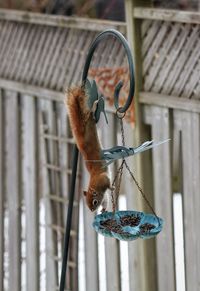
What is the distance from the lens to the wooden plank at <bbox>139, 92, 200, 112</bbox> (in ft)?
10.3

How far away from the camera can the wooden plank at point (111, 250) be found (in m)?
3.65

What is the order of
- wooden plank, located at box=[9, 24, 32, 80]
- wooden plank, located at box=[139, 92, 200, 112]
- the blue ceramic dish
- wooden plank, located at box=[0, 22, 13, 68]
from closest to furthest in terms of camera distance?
the blue ceramic dish
wooden plank, located at box=[139, 92, 200, 112]
wooden plank, located at box=[9, 24, 32, 80]
wooden plank, located at box=[0, 22, 13, 68]

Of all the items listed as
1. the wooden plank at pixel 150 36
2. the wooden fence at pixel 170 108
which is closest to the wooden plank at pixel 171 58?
the wooden fence at pixel 170 108

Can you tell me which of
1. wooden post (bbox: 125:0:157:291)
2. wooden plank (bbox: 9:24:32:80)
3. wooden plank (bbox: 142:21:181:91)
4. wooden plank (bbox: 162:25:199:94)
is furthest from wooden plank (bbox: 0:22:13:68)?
wooden plank (bbox: 162:25:199:94)

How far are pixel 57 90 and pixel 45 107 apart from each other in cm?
12

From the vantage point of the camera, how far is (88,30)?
3.83 meters

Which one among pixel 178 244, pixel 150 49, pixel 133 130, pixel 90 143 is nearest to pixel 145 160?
pixel 133 130

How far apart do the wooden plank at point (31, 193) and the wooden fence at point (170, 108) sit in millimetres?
809

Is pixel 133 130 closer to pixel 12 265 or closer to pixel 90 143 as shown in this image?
pixel 90 143

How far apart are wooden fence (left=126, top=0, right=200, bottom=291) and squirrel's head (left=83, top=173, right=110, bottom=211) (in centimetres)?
71

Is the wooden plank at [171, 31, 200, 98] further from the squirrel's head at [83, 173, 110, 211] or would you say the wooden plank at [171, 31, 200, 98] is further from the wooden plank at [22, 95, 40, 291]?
the wooden plank at [22, 95, 40, 291]

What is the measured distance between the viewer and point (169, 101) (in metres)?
3.27

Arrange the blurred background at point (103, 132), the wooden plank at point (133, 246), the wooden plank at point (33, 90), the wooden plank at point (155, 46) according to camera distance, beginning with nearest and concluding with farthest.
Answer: the blurred background at point (103, 132)
the wooden plank at point (155, 46)
the wooden plank at point (133, 246)
the wooden plank at point (33, 90)

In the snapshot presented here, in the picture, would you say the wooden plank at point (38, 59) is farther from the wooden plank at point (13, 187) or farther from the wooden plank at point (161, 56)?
the wooden plank at point (161, 56)
